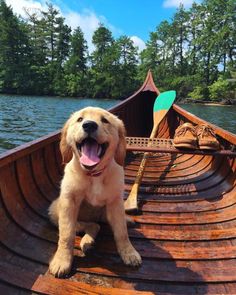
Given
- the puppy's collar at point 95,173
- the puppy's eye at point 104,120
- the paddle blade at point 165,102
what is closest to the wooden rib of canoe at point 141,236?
the puppy's collar at point 95,173

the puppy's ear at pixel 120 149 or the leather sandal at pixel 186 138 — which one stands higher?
the puppy's ear at pixel 120 149

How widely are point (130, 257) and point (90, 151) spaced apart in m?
1.02

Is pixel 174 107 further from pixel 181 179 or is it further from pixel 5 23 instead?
pixel 5 23

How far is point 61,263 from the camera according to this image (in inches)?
118

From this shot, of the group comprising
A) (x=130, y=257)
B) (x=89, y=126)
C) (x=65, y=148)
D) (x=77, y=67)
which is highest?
(x=89, y=126)

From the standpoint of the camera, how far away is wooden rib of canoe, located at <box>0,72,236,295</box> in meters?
2.94

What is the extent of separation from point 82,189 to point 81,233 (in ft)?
2.42

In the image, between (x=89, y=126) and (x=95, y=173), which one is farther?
(x=95, y=173)

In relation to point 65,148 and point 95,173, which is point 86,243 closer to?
point 95,173

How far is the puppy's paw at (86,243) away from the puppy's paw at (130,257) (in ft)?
1.03

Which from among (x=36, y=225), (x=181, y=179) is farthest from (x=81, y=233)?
(x=181, y=179)

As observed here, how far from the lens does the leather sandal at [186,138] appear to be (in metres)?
5.01

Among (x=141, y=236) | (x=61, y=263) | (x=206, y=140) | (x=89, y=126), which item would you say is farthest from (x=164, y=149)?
(x=61, y=263)

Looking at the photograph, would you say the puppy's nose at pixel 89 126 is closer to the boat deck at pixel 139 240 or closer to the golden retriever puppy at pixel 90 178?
the golden retriever puppy at pixel 90 178
